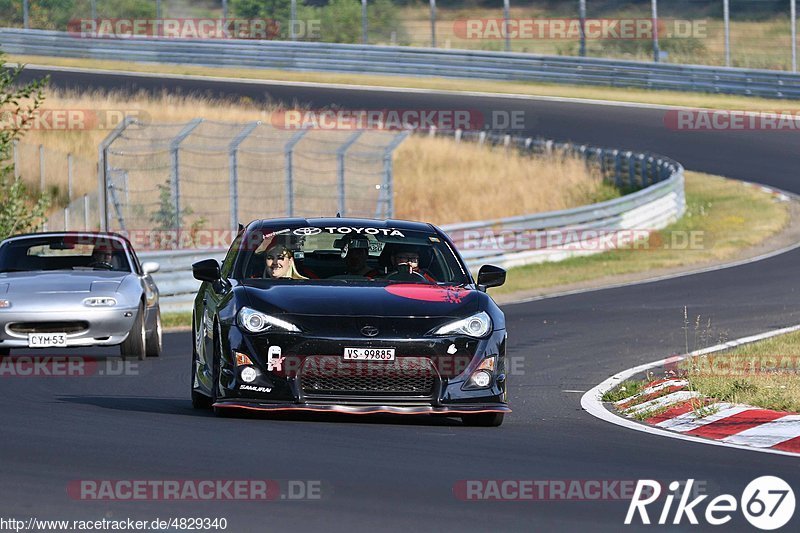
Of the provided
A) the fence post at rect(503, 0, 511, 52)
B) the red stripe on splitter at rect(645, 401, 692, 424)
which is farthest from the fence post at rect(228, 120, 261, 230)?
the fence post at rect(503, 0, 511, 52)

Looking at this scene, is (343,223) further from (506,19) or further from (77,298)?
(506,19)

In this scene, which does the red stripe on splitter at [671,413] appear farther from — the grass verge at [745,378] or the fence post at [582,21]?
the fence post at [582,21]

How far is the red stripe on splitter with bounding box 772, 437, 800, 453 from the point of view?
30.6 feet

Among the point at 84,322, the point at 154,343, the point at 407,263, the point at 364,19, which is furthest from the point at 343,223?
the point at 364,19

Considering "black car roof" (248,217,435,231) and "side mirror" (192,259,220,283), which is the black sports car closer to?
"side mirror" (192,259,220,283)

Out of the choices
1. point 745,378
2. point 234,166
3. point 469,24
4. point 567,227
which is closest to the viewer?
point 745,378

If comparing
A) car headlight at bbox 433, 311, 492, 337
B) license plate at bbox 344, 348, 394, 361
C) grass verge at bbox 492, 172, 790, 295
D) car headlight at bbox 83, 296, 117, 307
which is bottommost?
grass verge at bbox 492, 172, 790, 295

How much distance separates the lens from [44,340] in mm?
14602

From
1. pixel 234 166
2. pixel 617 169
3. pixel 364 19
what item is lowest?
pixel 617 169

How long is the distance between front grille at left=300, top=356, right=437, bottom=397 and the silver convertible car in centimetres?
555

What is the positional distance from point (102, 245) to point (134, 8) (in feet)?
151

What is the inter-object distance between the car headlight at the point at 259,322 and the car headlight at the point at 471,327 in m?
0.95

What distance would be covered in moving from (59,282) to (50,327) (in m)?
0.59

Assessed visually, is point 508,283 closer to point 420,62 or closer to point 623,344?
point 623,344
